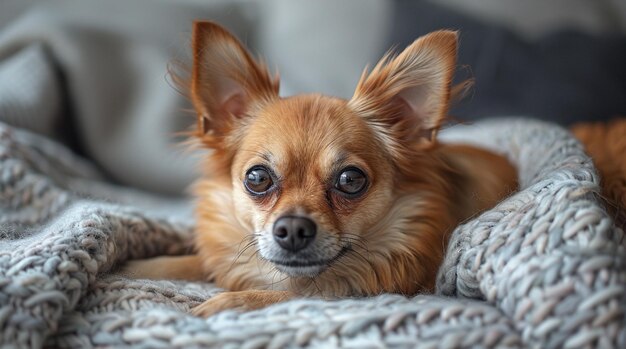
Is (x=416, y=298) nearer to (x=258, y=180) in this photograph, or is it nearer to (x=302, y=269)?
(x=302, y=269)

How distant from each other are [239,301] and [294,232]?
18cm

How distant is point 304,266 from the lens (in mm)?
1322

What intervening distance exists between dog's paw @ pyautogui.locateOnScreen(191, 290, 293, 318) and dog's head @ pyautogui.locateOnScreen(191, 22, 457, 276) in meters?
0.10

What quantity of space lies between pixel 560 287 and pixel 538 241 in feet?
0.36

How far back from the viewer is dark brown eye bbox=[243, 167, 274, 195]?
4.59 feet

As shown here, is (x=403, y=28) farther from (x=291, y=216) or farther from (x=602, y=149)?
(x=291, y=216)

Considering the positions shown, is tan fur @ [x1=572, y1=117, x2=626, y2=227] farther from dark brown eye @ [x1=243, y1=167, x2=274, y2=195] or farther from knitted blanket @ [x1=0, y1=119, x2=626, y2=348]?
dark brown eye @ [x1=243, y1=167, x2=274, y2=195]

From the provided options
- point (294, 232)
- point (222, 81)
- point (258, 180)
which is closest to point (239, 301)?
point (294, 232)

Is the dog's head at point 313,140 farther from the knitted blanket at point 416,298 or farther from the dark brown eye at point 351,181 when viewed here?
the knitted blanket at point 416,298

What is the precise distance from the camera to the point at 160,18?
2572 mm

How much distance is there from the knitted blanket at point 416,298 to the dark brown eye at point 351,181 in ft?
0.78

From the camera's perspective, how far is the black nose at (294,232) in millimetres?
1257

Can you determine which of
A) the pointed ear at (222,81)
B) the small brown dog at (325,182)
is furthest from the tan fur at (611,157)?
the pointed ear at (222,81)

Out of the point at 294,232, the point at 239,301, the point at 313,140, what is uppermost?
the point at 313,140
